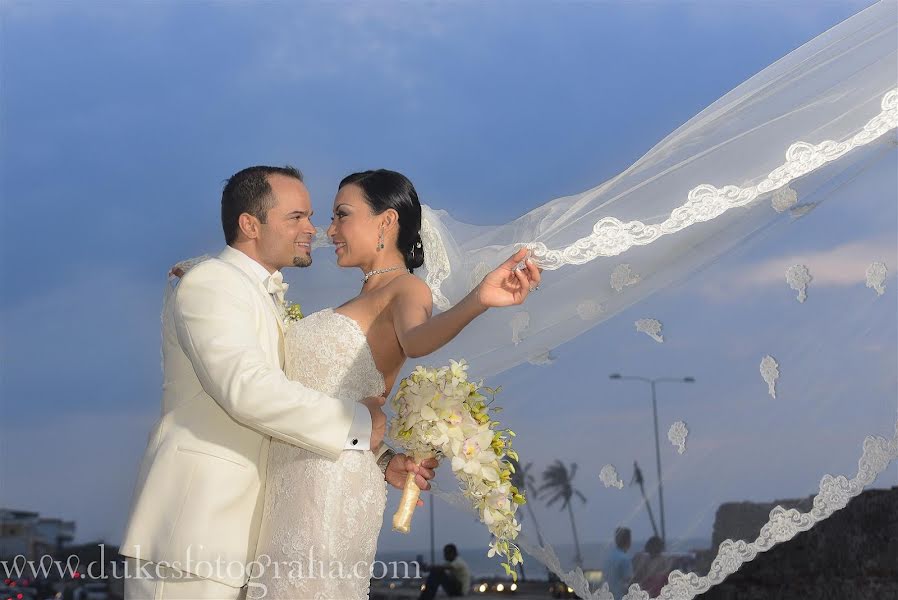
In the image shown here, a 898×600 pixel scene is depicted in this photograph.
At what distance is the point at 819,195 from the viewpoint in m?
3.62

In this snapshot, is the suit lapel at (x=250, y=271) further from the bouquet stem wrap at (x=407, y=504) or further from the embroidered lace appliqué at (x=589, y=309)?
the embroidered lace appliqué at (x=589, y=309)

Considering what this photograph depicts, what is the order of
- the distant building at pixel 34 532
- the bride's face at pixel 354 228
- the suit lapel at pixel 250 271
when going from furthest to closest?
the distant building at pixel 34 532 → the bride's face at pixel 354 228 → the suit lapel at pixel 250 271

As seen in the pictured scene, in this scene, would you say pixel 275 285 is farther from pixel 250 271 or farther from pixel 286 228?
pixel 286 228

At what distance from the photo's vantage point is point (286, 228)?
3.62 metres

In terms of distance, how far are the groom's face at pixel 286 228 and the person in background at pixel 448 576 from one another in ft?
23.3

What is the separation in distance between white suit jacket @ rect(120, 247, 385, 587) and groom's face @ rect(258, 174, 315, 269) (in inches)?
11.0

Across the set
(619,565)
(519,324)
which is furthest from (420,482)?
(619,565)

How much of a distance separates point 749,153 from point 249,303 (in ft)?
5.74

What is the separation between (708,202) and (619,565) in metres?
1.43

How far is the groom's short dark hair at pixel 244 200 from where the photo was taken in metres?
3.62

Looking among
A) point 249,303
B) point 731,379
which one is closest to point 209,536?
point 249,303

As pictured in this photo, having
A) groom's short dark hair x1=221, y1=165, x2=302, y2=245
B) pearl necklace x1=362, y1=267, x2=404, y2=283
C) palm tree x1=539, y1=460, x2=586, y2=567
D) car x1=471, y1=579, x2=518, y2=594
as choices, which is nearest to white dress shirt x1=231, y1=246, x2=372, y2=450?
pearl necklace x1=362, y1=267, x2=404, y2=283

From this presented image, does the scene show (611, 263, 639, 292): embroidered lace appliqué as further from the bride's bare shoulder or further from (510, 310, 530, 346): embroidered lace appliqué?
the bride's bare shoulder

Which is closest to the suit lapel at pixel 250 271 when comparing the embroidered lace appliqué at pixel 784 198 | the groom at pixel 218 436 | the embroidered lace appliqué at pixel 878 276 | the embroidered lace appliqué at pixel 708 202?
the groom at pixel 218 436
